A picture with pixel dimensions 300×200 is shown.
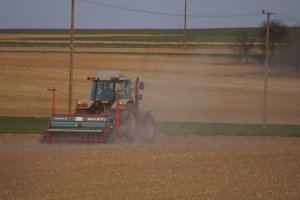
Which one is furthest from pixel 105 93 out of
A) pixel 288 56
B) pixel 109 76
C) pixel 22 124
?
pixel 288 56

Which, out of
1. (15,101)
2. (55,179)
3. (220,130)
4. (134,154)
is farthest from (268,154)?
(15,101)

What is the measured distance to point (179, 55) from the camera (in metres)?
69.3

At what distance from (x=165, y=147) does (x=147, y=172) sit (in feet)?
20.3

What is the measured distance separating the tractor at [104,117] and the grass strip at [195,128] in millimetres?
7150

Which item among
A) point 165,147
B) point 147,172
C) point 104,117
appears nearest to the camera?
point 147,172

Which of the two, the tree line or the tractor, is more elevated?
the tree line

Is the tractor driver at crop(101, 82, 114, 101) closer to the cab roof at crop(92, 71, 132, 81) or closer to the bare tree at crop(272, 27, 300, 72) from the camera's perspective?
the cab roof at crop(92, 71, 132, 81)

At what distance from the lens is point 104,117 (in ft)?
72.2

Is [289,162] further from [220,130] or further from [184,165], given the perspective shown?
[220,130]

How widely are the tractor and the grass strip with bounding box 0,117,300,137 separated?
23.5 ft

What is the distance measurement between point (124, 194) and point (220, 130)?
2018 centimetres

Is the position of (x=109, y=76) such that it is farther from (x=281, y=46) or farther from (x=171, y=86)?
(x=281, y=46)

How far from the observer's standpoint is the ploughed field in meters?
14.0

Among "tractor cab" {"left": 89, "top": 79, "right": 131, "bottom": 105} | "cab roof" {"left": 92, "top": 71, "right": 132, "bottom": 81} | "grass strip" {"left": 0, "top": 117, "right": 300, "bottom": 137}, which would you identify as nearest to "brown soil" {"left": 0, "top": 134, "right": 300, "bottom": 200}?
"tractor cab" {"left": 89, "top": 79, "right": 131, "bottom": 105}
